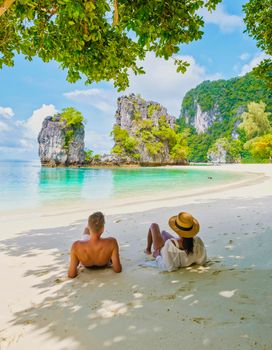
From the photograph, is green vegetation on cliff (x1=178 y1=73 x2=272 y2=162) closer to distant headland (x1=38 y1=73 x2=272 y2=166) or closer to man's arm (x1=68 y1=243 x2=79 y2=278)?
distant headland (x1=38 y1=73 x2=272 y2=166)

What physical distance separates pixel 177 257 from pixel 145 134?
3465 inches

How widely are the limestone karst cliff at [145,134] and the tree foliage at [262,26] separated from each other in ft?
267

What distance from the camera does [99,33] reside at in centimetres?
475

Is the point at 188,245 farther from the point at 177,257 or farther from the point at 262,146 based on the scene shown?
the point at 262,146

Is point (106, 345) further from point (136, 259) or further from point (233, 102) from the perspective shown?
point (233, 102)

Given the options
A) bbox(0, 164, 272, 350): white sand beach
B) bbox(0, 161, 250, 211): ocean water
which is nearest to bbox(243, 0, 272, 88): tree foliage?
bbox(0, 164, 272, 350): white sand beach

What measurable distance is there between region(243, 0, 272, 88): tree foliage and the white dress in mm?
4712

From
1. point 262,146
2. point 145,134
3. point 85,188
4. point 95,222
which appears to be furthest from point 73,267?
point 145,134

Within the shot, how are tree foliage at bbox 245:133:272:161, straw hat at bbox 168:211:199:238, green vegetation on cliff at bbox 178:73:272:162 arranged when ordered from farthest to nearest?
1. green vegetation on cliff at bbox 178:73:272:162
2. tree foliage at bbox 245:133:272:161
3. straw hat at bbox 168:211:199:238

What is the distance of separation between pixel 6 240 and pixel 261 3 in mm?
9068

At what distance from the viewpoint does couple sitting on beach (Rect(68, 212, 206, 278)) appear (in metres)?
4.38

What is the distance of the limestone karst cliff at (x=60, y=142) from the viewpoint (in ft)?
279

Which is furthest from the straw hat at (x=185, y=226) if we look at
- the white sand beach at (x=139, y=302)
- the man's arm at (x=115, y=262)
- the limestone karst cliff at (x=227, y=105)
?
the limestone karst cliff at (x=227, y=105)

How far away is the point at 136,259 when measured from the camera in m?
5.34
